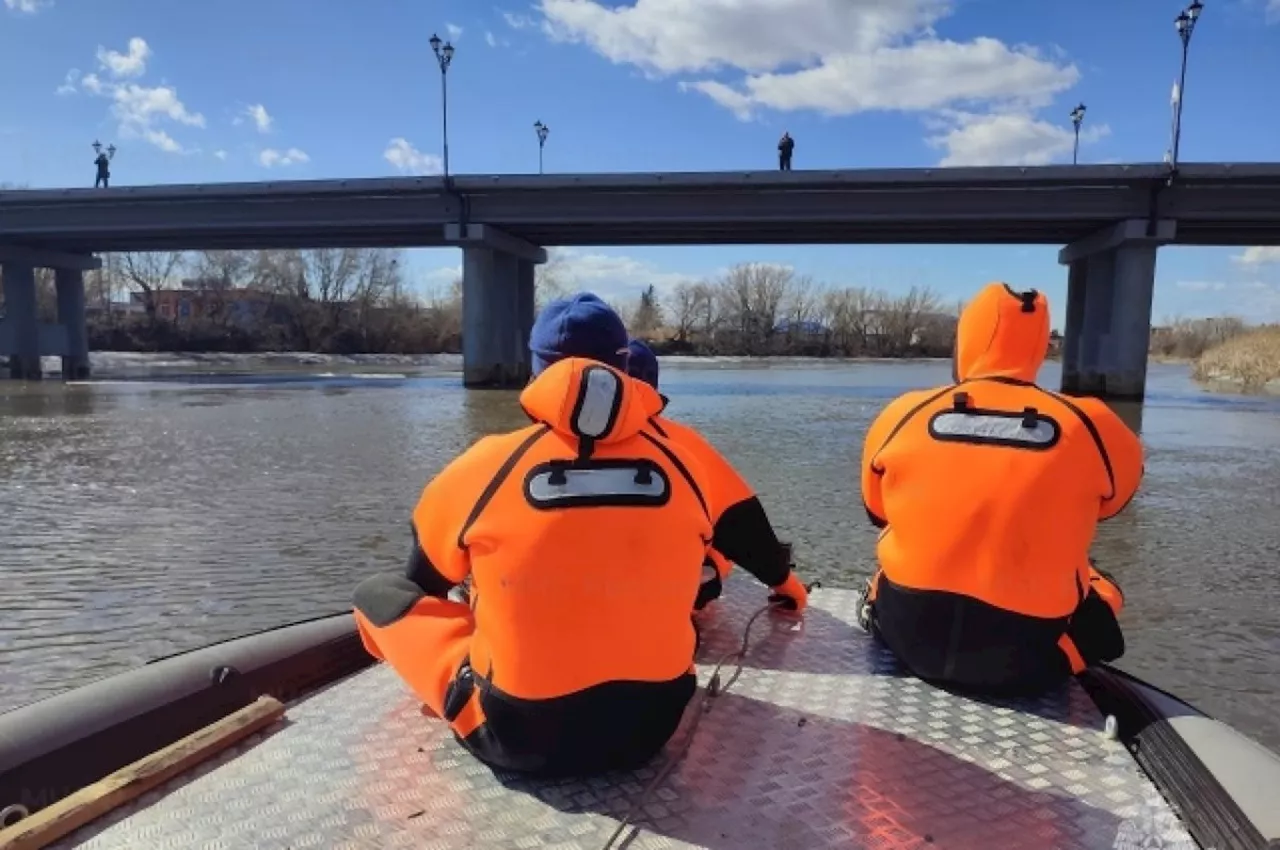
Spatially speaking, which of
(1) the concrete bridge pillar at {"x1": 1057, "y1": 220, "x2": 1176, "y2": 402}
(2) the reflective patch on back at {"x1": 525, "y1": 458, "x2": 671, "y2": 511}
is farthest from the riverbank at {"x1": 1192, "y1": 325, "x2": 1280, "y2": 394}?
(2) the reflective patch on back at {"x1": 525, "y1": 458, "x2": 671, "y2": 511}

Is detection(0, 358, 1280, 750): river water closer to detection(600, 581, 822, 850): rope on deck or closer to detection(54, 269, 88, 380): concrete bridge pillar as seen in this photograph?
detection(600, 581, 822, 850): rope on deck

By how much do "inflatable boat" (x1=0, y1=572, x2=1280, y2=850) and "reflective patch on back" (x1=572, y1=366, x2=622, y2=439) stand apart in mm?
1015

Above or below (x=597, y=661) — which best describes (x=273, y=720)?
below

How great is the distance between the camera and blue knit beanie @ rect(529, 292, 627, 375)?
2.40 metres

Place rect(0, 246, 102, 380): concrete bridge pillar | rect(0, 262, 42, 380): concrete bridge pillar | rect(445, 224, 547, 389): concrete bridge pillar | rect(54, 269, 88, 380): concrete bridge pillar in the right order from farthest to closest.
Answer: rect(54, 269, 88, 380): concrete bridge pillar → rect(0, 262, 42, 380): concrete bridge pillar → rect(0, 246, 102, 380): concrete bridge pillar → rect(445, 224, 547, 389): concrete bridge pillar

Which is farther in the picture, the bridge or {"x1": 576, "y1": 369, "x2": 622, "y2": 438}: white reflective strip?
the bridge

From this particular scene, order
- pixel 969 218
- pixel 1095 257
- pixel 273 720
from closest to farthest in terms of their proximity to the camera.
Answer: pixel 273 720 < pixel 969 218 < pixel 1095 257

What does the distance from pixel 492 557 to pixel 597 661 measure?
384 mm

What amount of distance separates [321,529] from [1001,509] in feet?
22.5

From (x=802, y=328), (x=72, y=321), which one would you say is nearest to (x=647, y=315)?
(x=802, y=328)

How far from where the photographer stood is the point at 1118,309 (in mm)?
29359

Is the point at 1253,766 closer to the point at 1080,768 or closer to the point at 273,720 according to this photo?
the point at 1080,768

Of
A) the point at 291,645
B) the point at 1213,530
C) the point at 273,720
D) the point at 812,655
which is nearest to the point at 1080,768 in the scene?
the point at 812,655

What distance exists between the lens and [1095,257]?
31.8 m
